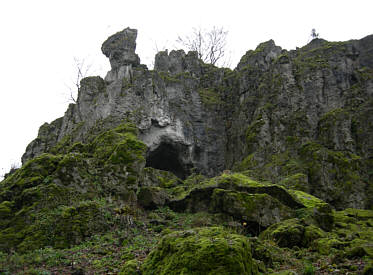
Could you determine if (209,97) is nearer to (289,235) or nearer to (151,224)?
(151,224)

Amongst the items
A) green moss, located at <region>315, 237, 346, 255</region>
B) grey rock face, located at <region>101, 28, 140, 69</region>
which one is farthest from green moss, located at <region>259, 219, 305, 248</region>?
grey rock face, located at <region>101, 28, 140, 69</region>

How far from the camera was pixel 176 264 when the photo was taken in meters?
5.61

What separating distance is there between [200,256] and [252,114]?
19.1m

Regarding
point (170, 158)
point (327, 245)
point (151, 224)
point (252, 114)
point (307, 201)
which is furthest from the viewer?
point (170, 158)

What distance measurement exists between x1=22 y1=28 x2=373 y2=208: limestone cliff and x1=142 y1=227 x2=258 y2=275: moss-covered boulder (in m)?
11.7

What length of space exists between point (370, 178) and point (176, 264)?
16.1 m

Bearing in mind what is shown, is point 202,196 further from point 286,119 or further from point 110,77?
point 110,77

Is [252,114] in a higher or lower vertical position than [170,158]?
higher

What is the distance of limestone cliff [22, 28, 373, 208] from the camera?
1822 centimetres

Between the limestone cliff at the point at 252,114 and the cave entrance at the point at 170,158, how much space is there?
0.08 meters

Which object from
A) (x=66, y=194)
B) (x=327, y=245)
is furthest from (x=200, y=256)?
(x=66, y=194)

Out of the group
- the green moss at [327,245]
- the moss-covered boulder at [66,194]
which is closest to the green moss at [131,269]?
the moss-covered boulder at [66,194]

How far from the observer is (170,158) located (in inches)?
943

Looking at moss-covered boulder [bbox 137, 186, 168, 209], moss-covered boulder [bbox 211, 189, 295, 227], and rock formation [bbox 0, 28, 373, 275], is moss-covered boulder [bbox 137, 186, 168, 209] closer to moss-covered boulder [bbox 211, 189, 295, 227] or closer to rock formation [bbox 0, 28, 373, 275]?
rock formation [bbox 0, 28, 373, 275]
